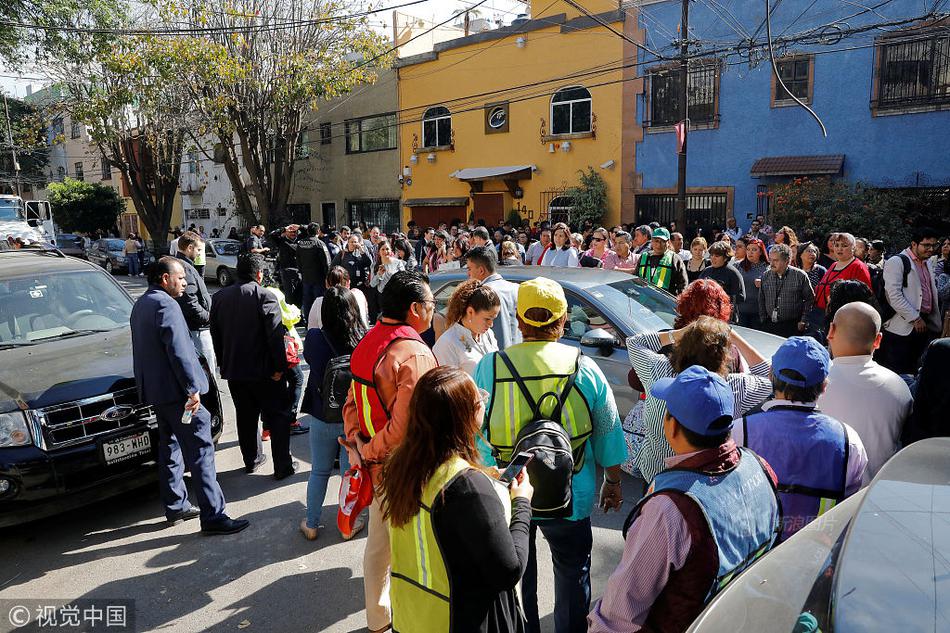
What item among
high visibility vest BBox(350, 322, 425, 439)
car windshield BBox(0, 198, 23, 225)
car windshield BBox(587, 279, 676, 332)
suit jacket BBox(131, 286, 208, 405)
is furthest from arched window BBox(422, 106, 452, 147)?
high visibility vest BBox(350, 322, 425, 439)

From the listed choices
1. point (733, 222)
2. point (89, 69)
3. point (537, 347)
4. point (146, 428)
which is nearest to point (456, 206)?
point (733, 222)

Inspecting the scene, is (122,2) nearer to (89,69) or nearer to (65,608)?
(89,69)

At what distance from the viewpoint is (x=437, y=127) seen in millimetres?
23500

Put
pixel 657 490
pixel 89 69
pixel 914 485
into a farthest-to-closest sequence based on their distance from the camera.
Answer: pixel 89 69, pixel 657 490, pixel 914 485

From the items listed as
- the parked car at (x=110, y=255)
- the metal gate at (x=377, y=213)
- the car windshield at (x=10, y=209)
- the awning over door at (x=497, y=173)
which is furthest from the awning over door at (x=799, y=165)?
the parked car at (x=110, y=255)

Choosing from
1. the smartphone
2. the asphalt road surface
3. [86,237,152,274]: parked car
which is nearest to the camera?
the smartphone

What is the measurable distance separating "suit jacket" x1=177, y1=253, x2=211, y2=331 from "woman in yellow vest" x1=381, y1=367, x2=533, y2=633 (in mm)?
4499

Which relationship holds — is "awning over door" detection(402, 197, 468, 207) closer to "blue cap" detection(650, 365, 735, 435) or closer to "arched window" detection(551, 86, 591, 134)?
"arched window" detection(551, 86, 591, 134)

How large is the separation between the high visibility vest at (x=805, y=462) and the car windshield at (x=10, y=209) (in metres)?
22.8

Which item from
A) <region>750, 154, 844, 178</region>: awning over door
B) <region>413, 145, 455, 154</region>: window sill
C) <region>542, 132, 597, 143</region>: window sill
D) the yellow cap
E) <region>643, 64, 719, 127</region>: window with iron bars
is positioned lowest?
the yellow cap

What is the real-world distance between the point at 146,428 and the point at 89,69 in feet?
75.5

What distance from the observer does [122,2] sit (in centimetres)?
2298

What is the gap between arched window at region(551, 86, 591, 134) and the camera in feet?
63.6

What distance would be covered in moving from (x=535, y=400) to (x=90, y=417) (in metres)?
3.32
